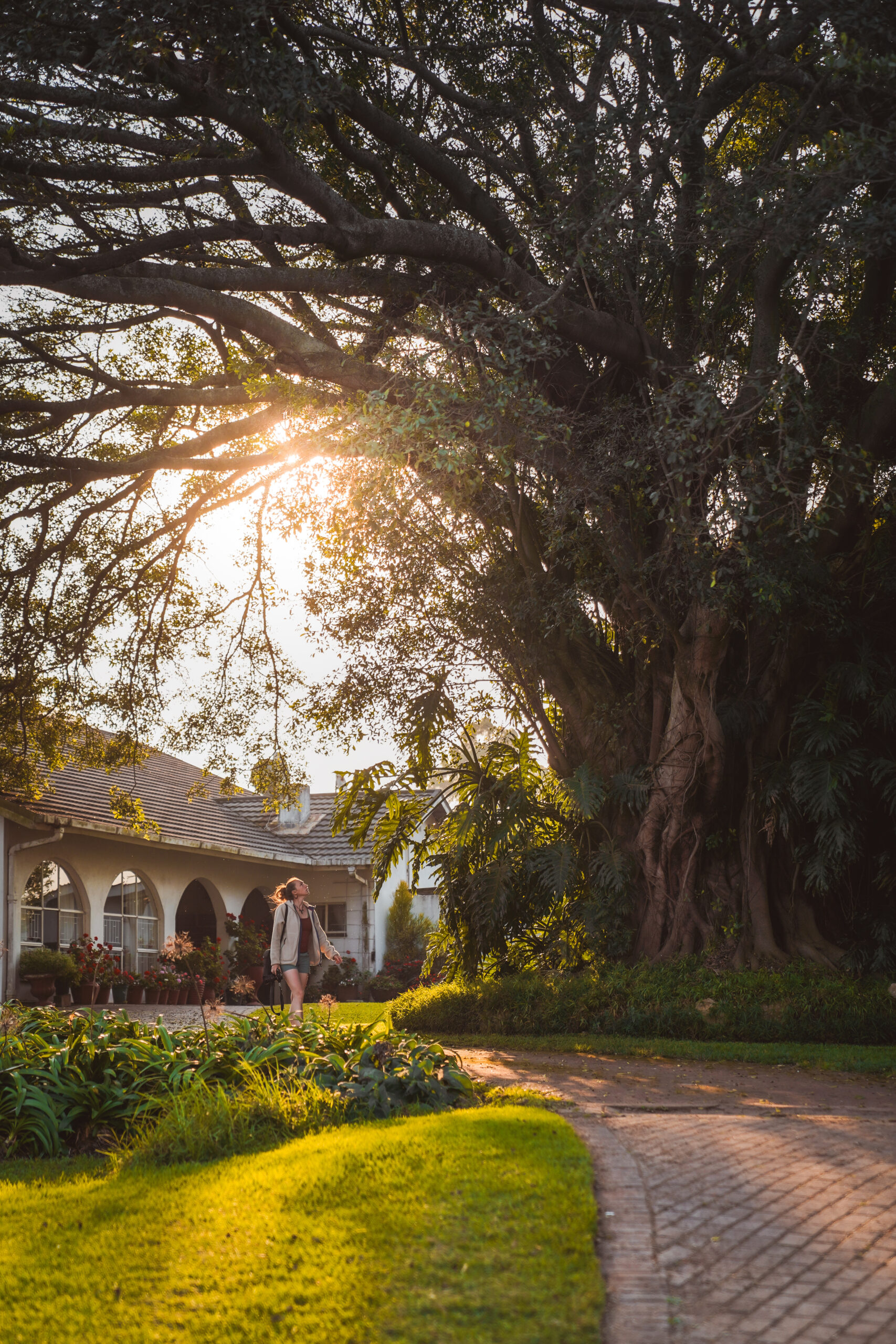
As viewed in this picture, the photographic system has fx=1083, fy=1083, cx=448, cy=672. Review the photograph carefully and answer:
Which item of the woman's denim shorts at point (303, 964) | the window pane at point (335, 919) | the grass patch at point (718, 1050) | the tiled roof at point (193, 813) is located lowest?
the grass patch at point (718, 1050)

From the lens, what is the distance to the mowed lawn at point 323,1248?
3328 millimetres

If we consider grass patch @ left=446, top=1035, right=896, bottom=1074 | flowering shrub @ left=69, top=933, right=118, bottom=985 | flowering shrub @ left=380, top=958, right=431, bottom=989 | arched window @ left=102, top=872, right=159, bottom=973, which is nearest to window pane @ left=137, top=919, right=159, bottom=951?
arched window @ left=102, top=872, right=159, bottom=973

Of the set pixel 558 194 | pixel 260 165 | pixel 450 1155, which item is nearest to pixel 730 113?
pixel 558 194

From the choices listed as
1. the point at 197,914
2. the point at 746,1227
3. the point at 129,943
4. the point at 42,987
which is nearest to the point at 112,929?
the point at 129,943

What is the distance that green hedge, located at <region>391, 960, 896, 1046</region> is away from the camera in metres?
10.4

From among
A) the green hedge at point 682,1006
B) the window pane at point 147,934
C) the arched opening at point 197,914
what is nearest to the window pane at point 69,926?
the window pane at point 147,934

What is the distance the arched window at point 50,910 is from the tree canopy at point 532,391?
3.72 meters

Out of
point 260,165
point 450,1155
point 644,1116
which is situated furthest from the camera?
point 260,165

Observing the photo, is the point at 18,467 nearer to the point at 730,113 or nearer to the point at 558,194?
the point at 558,194

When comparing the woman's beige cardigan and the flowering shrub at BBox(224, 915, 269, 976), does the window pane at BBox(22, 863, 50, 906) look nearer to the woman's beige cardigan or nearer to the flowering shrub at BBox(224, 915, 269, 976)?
the flowering shrub at BBox(224, 915, 269, 976)

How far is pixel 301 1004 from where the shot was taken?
36.6 feet

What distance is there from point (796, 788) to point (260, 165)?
757 centimetres

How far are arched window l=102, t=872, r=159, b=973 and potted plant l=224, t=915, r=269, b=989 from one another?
6.18ft

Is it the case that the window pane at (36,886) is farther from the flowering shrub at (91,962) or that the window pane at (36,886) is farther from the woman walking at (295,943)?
the woman walking at (295,943)
